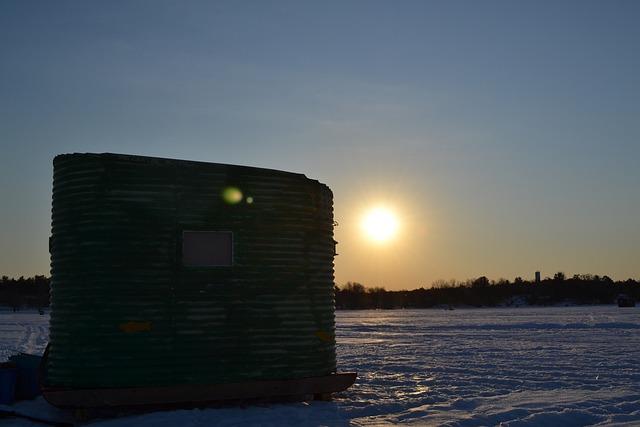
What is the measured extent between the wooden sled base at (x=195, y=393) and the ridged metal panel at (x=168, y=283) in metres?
0.16

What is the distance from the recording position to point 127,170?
440 inches

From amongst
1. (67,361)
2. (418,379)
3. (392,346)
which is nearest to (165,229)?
(67,361)

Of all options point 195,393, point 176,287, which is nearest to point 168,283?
point 176,287

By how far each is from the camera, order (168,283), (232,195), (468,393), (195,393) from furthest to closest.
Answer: (468,393) < (232,195) < (168,283) < (195,393)

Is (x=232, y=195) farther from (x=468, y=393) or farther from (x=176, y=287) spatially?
(x=468, y=393)

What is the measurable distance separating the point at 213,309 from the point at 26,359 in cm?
432

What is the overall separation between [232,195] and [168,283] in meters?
1.90

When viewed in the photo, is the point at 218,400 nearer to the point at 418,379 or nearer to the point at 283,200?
Answer: the point at 283,200

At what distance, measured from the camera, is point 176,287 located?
36.8ft

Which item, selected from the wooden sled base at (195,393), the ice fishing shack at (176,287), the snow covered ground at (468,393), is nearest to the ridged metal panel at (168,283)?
the ice fishing shack at (176,287)

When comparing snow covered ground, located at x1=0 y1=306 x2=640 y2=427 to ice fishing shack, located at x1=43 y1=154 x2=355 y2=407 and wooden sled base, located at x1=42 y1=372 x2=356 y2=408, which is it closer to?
wooden sled base, located at x1=42 y1=372 x2=356 y2=408

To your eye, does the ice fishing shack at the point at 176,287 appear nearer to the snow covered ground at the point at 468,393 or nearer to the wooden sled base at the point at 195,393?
the wooden sled base at the point at 195,393

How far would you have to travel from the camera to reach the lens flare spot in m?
11.8

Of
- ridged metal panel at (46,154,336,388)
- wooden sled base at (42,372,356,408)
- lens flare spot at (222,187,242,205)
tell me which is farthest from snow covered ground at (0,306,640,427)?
lens flare spot at (222,187,242,205)
